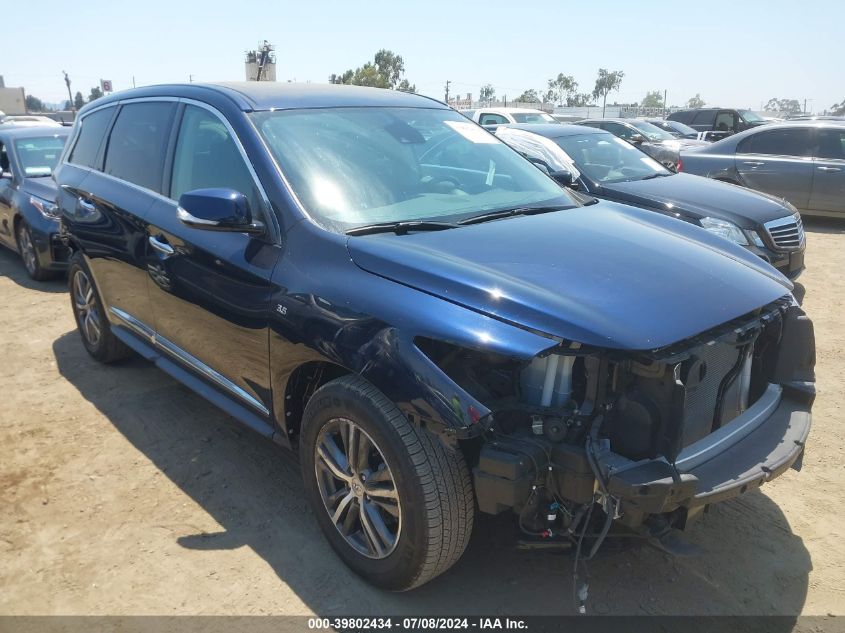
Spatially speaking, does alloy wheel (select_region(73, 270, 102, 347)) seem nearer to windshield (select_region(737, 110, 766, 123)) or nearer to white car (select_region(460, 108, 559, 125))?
white car (select_region(460, 108, 559, 125))

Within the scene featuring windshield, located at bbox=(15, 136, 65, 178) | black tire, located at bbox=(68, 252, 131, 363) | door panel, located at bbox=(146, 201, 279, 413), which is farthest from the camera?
windshield, located at bbox=(15, 136, 65, 178)

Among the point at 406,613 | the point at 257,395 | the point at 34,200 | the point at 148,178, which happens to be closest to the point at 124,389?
the point at 148,178

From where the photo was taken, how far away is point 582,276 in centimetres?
252

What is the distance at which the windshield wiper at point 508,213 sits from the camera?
10.2 feet

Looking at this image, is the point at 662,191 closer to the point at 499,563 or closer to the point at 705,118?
the point at 499,563

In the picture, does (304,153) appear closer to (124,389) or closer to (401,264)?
(401,264)

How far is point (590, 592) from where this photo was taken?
2.76 meters

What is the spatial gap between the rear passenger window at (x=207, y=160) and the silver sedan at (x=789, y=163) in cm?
913

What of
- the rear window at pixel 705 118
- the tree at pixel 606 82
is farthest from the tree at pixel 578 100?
the rear window at pixel 705 118

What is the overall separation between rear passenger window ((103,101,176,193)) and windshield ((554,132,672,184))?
434 cm

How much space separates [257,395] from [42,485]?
1389mm

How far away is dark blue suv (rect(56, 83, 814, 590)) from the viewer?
2270mm

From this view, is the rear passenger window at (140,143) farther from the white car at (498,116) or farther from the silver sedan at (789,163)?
the white car at (498,116)

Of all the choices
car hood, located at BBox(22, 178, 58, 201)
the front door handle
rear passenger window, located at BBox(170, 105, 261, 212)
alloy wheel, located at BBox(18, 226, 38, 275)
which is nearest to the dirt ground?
the front door handle
